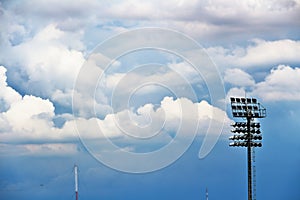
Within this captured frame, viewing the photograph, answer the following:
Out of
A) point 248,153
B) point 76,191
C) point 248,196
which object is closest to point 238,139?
point 248,153

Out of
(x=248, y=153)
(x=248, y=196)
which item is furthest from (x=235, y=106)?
(x=248, y=196)

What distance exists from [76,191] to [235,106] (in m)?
27.0

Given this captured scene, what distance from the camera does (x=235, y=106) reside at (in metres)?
66.1

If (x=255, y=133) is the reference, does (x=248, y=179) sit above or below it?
below

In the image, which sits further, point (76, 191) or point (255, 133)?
point (255, 133)

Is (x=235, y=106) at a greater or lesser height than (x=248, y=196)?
greater

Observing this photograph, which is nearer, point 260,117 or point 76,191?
point 76,191

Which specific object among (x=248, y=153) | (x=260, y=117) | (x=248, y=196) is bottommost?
(x=248, y=196)

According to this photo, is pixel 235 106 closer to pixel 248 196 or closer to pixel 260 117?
pixel 260 117

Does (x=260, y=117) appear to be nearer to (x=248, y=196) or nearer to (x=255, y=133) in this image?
(x=255, y=133)

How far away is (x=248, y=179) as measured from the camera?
63938mm

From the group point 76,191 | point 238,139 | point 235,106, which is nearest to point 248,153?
point 238,139

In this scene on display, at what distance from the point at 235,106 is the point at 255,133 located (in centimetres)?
513

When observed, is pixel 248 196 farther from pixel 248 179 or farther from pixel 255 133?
pixel 255 133
